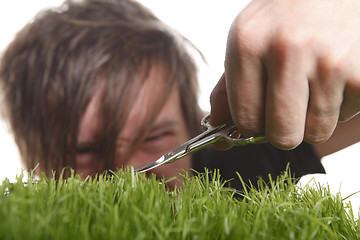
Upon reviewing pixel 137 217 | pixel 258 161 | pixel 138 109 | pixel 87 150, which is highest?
pixel 137 217

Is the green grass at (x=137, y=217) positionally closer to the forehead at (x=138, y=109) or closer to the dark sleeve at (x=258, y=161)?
the dark sleeve at (x=258, y=161)

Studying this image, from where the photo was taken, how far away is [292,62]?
0.51m

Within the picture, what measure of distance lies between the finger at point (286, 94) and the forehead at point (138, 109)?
1072 millimetres

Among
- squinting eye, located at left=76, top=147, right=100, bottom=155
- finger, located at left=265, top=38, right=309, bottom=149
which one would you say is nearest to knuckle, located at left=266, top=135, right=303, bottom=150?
finger, located at left=265, top=38, right=309, bottom=149

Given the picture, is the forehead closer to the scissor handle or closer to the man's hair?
the man's hair

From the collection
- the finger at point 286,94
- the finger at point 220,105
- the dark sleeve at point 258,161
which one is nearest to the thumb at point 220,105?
the finger at point 220,105

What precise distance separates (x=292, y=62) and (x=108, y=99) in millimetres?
1225

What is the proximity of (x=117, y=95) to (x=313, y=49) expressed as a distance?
4.04 feet

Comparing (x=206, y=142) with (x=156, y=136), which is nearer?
(x=206, y=142)

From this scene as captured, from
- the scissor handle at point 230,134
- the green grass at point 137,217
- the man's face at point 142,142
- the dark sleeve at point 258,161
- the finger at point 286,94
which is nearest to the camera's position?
the green grass at point 137,217

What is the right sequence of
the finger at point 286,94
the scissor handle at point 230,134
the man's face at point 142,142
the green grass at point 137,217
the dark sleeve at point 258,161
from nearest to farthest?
1. the green grass at point 137,217
2. the finger at point 286,94
3. the scissor handle at point 230,134
4. the dark sleeve at point 258,161
5. the man's face at point 142,142

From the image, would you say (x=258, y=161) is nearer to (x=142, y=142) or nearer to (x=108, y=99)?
(x=142, y=142)

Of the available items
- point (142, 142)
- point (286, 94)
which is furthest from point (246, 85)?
point (142, 142)

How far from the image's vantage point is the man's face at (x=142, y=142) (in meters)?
1.61
